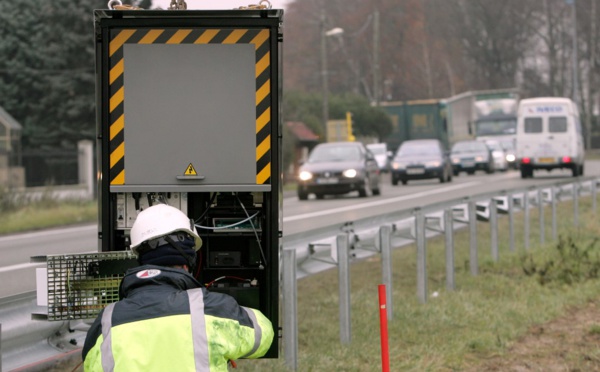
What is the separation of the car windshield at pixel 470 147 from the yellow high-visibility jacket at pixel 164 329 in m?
46.7

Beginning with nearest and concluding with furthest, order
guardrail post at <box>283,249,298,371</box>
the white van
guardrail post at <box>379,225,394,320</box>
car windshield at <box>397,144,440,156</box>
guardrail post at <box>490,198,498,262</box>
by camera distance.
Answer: guardrail post at <box>283,249,298,371</box> → guardrail post at <box>379,225,394,320</box> → guardrail post at <box>490,198,498,262</box> → car windshield at <box>397,144,440,156</box> → the white van

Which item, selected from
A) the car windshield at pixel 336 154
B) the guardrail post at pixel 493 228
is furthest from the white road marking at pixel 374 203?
the guardrail post at pixel 493 228

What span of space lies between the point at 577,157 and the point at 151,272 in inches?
1625

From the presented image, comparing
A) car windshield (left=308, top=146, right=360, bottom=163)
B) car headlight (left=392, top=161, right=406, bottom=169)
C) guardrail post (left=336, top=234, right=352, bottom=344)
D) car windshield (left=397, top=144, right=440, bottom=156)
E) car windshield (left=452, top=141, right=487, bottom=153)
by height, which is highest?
car windshield (left=452, top=141, right=487, bottom=153)

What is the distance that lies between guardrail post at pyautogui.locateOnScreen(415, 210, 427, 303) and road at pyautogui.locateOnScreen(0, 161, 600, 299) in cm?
376

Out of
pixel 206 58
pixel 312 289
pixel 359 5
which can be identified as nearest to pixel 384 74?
pixel 359 5

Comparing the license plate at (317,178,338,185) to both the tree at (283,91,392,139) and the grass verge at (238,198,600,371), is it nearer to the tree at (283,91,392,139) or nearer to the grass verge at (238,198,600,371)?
the grass verge at (238,198,600,371)

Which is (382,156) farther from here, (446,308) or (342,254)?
(342,254)

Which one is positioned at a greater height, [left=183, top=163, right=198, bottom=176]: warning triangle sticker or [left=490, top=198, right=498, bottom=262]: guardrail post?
[left=183, top=163, right=198, bottom=176]: warning triangle sticker

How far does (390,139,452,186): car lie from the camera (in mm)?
40500

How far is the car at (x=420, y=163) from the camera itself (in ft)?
133

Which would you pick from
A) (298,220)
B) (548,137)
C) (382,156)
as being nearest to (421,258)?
(298,220)

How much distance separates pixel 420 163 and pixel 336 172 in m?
9.67

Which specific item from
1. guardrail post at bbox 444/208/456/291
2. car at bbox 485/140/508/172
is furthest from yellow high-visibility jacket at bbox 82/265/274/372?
car at bbox 485/140/508/172
